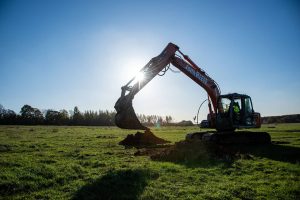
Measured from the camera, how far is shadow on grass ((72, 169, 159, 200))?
7.35m

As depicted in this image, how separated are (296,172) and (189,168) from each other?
3772mm

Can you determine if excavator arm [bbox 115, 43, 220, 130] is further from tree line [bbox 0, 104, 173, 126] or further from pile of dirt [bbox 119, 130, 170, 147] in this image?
tree line [bbox 0, 104, 173, 126]

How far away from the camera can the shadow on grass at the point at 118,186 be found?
24.1ft

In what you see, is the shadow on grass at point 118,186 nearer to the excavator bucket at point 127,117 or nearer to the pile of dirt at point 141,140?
the excavator bucket at point 127,117

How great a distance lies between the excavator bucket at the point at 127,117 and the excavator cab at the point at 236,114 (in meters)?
5.64

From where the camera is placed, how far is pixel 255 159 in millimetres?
12570

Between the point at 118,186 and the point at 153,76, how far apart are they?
10.8 m

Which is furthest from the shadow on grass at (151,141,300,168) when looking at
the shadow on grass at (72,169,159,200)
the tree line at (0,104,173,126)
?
the tree line at (0,104,173,126)

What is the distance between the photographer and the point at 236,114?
700 inches

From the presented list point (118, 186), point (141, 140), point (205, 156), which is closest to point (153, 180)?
point (118, 186)

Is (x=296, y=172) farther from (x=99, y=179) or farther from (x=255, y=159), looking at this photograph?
(x=99, y=179)

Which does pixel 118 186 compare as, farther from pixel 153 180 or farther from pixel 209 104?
pixel 209 104

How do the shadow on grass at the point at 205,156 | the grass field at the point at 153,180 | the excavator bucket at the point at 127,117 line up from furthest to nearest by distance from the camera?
the excavator bucket at the point at 127,117
the shadow on grass at the point at 205,156
the grass field at the point at 153,180

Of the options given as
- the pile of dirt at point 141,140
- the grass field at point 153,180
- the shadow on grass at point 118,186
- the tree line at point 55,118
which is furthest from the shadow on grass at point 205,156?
the tree line at point 55,118
